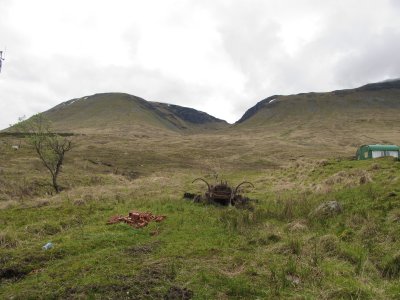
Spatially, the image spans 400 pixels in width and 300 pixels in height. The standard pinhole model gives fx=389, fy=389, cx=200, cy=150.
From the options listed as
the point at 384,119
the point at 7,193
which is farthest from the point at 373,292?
the point at 384,119

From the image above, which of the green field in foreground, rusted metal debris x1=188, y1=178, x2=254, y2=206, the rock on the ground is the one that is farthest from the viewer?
rusted metal debris x1=188, y1=178, x2=254, y2=206

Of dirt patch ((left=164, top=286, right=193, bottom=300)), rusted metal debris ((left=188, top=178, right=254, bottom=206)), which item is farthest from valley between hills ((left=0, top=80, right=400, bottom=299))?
rusted metal debris ((left=188, top=178, right=254, bottom=206))

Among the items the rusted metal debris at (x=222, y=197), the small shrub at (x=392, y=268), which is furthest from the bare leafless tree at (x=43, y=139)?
the small shrub at (x=392, y=268)

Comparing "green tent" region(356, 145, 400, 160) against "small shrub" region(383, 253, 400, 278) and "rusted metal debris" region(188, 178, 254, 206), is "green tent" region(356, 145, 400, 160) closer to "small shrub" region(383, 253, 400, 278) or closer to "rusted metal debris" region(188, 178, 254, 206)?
"rusted metal debris" region(188, 178, 254, 206)

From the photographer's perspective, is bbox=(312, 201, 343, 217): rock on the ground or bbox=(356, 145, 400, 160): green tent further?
bbox=(356, 145, 400, 160): green tent

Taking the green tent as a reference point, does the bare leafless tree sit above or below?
above

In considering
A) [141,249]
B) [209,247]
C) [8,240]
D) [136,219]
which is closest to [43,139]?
[136,219]

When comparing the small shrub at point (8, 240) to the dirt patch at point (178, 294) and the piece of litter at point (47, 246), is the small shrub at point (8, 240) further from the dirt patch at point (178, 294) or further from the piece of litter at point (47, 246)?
the dirt patch at point (178, 294)

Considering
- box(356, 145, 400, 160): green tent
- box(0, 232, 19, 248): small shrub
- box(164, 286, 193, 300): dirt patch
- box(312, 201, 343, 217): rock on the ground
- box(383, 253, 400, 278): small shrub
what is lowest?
box(383, 253, 400, 278): small shrub

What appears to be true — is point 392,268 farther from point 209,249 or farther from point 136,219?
point 136,219

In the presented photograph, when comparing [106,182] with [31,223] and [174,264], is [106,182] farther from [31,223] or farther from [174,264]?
[174,264]

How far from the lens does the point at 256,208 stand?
21234 millimetres

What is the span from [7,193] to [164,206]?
→ 1480 cm

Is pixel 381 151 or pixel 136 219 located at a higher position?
pixel 381 151
